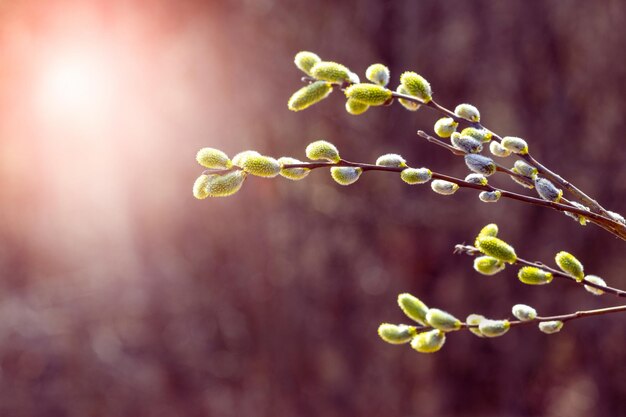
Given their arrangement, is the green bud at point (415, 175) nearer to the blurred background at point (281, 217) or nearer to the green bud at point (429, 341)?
the green bud at point (429, 341)

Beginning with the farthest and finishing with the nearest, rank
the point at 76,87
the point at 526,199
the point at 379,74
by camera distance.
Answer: the point at 76,87, the point at 379,74, the point at 526,199

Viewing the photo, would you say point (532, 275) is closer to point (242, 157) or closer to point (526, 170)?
point (526, 170)

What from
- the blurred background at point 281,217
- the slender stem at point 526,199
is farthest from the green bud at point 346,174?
the blurred background at point 281,217

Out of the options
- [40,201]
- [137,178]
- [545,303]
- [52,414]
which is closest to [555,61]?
[545,303]

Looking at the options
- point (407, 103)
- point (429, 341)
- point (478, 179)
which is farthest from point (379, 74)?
point (429, 341)

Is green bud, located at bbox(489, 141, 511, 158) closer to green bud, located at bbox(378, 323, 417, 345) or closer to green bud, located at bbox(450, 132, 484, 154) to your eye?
green bud, located at bbox(450, 132, 484, 154)

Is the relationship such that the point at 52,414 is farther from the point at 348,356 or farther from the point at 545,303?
the point at 545,303
